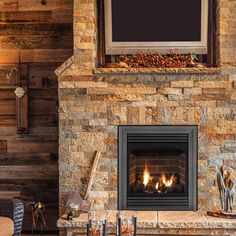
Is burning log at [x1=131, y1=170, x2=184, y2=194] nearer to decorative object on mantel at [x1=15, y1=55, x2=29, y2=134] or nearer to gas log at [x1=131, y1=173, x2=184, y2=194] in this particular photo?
gas log at [x1=131, y1=173, x2=184, y2=194]

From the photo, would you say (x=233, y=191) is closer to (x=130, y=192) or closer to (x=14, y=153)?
(x=130, y=192)

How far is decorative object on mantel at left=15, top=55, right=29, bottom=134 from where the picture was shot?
5902 millimetres

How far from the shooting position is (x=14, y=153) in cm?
598

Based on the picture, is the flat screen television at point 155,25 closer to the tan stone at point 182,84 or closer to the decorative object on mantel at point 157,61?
the decorative object on mantel at point 157,61

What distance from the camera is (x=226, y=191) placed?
5.01 m

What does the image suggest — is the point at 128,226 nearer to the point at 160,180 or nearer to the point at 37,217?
the point at 160,180

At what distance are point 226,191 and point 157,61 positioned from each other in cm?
135

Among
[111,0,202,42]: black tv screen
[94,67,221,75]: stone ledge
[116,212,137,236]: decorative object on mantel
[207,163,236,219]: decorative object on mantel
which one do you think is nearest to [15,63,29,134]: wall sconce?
[94,67,221,75]: stone ledge

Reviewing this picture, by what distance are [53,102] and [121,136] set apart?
1.00m

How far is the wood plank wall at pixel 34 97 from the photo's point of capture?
593 centimetres

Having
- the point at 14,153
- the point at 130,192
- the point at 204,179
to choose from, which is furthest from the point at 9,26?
the point at 204,179

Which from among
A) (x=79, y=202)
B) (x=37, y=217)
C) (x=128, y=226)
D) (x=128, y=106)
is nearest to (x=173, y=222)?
(x=79, y=202)

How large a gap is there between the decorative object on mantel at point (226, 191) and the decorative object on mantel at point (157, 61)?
3.38 feet

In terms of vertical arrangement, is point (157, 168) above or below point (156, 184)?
above
